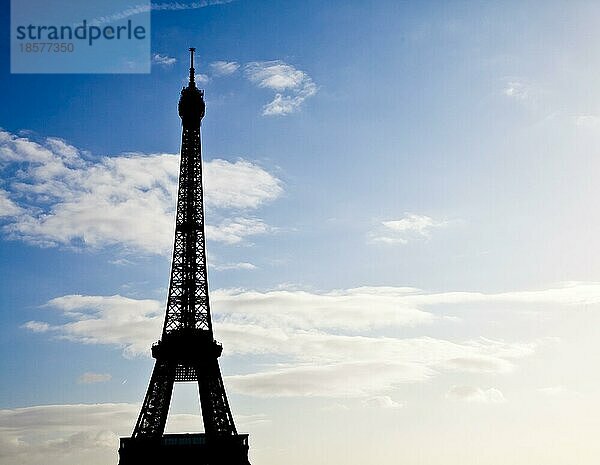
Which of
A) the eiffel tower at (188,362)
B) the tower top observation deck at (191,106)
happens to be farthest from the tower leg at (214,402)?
the tower top observation deck at (191,106)

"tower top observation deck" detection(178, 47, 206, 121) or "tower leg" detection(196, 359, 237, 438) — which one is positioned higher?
"tower top observation deck" detection(178, 47, 206, 121)

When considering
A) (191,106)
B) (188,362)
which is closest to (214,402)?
(188,362)

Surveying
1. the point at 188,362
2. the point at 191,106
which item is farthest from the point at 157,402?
the point at 191,106

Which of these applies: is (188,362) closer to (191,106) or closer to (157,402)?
(157,402)

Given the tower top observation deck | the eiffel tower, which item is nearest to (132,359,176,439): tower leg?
the eiffel tower

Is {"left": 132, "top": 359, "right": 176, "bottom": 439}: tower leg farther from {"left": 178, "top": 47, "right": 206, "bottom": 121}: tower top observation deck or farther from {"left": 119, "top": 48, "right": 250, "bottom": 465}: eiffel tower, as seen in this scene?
{"left": 178, "top": 47, "right": 206, "bottom": 121}: tower top observation deck

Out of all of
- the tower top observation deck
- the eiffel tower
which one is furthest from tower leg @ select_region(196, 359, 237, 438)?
the tower top observation deck

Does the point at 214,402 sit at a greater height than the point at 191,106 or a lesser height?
lesser

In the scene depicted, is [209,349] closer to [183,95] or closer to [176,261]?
[176,261]
